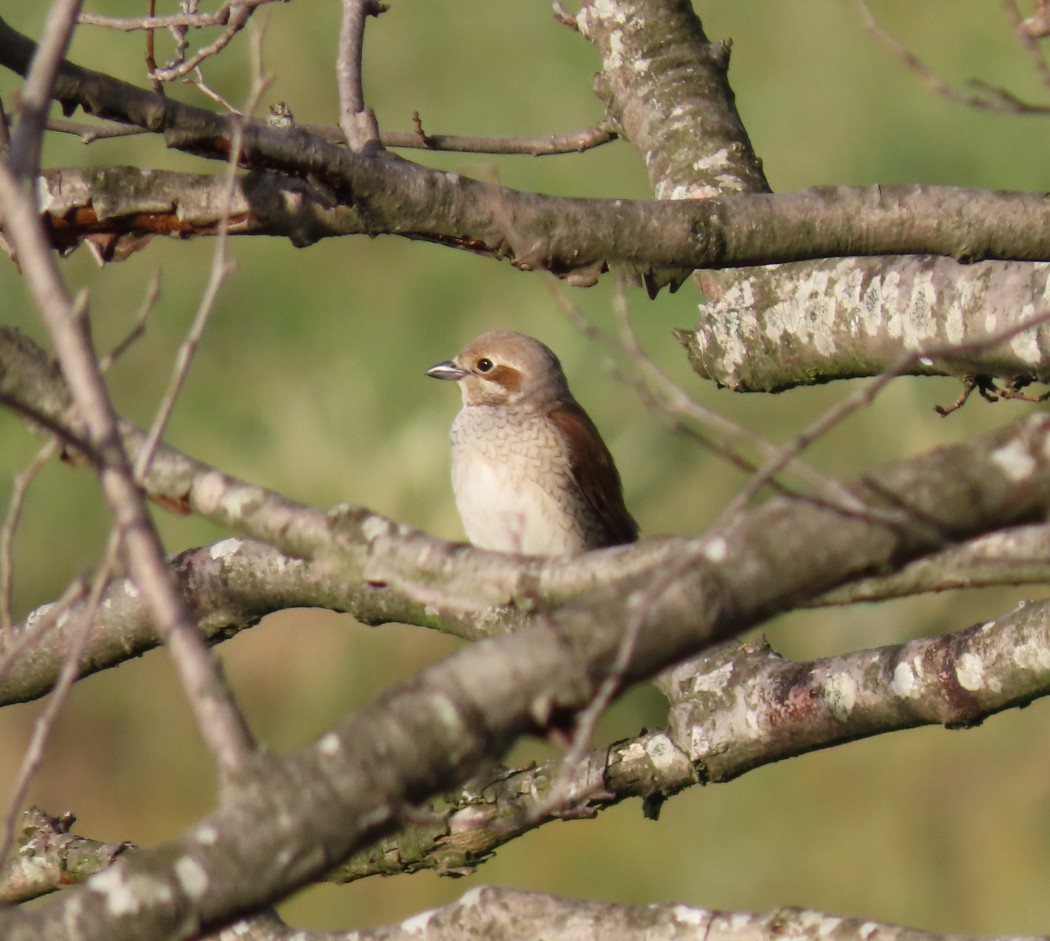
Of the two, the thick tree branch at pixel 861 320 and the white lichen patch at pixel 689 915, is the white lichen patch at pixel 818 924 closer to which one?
the white lichen patch at pixel 689 915

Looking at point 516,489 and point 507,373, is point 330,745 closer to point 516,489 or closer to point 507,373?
point 516,489

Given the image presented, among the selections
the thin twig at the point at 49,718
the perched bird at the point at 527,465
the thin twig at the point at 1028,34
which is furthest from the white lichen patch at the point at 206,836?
the perched bird at the point at 527,465

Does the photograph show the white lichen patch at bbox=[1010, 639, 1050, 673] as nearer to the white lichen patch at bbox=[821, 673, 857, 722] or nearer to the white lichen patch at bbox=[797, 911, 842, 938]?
the white lichen patch at bbox=[821, 673, 857, 722]

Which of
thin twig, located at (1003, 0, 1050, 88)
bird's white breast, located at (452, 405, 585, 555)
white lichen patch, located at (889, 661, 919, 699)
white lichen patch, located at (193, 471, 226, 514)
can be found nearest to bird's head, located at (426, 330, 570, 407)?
bird's white breast, located at (452, 405, 585, 555)

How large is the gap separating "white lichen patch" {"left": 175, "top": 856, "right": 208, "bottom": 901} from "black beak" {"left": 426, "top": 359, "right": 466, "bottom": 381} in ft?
14.0

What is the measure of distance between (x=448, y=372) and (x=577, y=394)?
1.77m

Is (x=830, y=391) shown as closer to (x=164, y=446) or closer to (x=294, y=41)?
(x=294, y=41)

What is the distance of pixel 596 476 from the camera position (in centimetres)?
556

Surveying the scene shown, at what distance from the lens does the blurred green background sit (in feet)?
22.3

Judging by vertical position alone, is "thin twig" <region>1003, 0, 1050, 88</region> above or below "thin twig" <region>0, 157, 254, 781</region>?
above

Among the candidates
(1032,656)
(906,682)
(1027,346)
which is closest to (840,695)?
(906,682)

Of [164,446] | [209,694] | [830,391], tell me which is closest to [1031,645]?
[164,446]

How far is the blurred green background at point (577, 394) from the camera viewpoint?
6.80 metres

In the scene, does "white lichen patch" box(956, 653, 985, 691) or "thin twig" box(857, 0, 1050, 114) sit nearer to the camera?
"thin twig" box(857, 0, 1050, 114)
